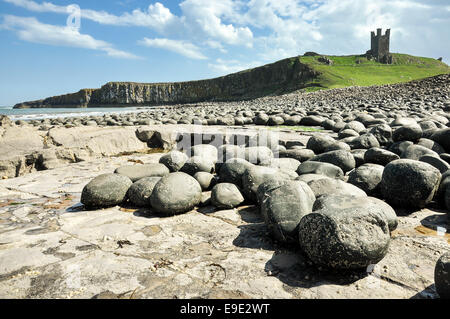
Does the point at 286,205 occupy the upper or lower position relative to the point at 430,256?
upper

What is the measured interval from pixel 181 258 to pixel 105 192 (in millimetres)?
1454

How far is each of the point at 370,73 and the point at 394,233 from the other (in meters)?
52.7

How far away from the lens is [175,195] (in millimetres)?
2779

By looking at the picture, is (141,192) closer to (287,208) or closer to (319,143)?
(287,208)

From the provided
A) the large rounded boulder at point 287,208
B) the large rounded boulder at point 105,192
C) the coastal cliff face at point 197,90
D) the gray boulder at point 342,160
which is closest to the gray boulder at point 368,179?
the gray boulder at point 342,160

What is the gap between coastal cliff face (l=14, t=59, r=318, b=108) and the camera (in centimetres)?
5488

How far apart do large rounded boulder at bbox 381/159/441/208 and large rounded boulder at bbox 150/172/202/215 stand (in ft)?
6.27

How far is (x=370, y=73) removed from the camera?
4744cm

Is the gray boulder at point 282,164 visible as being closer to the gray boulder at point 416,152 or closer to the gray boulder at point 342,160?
the gray boulder at point 342,160

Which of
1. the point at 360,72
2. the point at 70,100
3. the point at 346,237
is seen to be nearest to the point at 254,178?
the point at 346,237

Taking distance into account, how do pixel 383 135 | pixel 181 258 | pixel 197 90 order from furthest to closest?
1. pixel 197 90
2. pixel 383 135
3. pixel 181 258

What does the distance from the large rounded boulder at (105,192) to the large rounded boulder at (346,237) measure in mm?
2032
